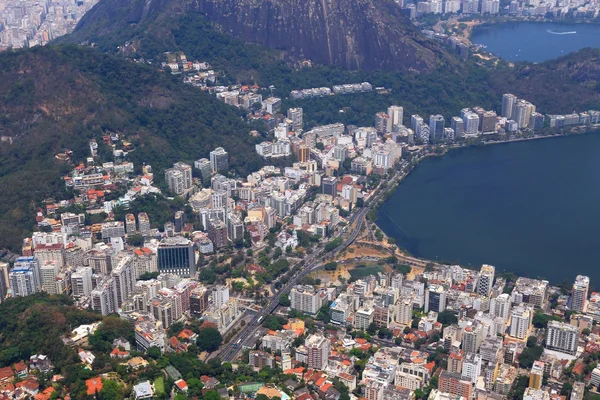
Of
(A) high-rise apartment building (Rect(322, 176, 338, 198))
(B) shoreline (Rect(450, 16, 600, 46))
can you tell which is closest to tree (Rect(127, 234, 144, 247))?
(A) high-rise apartment building (Rect(322, 176, 338, 198))

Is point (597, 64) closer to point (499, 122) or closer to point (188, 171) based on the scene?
point (499, 122)

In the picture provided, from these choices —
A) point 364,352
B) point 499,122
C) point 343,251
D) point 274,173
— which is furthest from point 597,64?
point 364,352

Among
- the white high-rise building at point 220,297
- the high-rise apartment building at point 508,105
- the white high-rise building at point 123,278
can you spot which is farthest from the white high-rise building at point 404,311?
the high-rise apartment building at point 508,105

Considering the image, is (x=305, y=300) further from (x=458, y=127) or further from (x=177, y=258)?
(x=458, y=127)

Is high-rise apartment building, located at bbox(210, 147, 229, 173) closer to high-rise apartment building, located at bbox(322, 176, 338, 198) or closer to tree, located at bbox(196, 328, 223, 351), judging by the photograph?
high-rise apartment building, located at bbox(322, 176, 338, 198)

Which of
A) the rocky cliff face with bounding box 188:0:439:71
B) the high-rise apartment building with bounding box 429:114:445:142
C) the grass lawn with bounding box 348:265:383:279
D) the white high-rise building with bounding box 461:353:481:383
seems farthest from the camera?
the rocky cliff face with bounding box 188:0:439:71

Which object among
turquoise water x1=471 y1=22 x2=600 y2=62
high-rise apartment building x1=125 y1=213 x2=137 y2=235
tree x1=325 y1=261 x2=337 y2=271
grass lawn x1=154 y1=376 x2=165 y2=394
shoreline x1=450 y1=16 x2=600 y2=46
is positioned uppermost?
shoreline x1=450 y1=16 x2=600 y2=46
